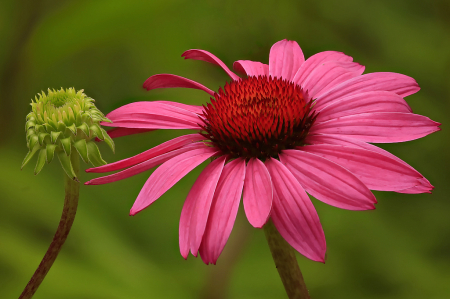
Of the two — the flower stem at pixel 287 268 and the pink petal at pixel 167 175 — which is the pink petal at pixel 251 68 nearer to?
the pink petal at pixel 167 175

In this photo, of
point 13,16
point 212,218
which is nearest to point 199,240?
point 212,218

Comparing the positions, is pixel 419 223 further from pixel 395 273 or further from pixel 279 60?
pixel 279 60

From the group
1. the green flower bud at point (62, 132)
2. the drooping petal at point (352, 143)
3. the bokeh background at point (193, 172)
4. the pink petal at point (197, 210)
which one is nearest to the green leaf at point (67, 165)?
the green flower bud at point (62, 132)

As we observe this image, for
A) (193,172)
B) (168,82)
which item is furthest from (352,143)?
(193,172)

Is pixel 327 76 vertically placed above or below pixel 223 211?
above

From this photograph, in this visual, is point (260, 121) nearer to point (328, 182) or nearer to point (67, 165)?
point (328, 182)

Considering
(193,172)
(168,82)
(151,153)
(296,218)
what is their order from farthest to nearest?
(193,172) < (168,82) < (151,153) < (296,218)

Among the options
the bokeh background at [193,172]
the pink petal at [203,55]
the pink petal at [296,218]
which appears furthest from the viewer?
the bokeh background at [193,172]
